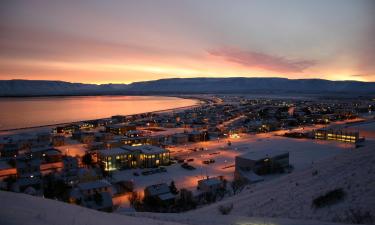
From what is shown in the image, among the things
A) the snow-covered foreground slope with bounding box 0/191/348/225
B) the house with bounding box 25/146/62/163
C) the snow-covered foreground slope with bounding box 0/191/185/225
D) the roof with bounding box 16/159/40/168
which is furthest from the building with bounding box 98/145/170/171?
the snow-covered foreground slope with bounding box 0/191/185/225

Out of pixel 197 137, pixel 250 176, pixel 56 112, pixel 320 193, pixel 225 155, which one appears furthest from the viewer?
pixel 56 112

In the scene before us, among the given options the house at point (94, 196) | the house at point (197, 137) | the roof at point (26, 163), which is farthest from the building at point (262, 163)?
the roof at point (26, 163)

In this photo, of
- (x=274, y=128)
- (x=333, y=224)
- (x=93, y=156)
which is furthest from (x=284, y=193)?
(x=274, y=128)

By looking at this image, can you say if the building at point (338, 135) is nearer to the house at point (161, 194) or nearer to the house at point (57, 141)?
the house at point (161, 194)

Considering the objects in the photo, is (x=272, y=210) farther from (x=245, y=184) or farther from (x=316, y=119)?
(x=316, y=119)

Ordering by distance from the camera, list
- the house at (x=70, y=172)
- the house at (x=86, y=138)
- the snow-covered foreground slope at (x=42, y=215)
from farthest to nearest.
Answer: the house at (x=86, y=138), the house at (x=70, y=172), the snow-covered foreground slope at (x=42, y=215)

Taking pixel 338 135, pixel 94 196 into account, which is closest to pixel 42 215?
pixel 94 196

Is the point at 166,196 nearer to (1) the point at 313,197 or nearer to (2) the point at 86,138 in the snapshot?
(1) the point at 313,197
